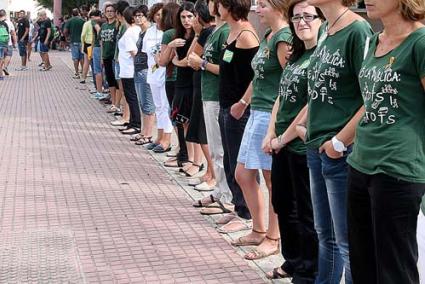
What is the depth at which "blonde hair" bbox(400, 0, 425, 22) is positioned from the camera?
8.11 ft

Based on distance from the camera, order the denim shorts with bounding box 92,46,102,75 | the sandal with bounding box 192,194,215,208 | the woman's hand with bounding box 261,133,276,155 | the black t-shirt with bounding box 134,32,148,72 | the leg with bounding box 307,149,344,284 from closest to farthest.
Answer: the leg with bounding box 307,149,344,284 < the woman's hand with bounding box 261,133,276,155 < the sandal with bounding box 192,194,215,208 < the black t-shirt with bounding box 134,32,148,72 < the denim shorts with bounding box 92,46,102,75

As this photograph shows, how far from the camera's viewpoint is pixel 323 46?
3062 mm

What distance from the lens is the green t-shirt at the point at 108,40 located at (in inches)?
404

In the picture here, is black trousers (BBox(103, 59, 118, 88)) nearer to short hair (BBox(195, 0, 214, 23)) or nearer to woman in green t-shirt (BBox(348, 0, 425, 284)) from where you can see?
short hair (BBox(195, 0, 214, 23))

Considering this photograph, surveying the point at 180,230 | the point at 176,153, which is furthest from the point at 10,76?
the point at 180,230

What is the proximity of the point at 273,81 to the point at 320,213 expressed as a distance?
1.22 meters

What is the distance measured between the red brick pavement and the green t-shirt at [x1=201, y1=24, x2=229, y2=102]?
1.11 m

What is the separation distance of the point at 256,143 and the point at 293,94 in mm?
728

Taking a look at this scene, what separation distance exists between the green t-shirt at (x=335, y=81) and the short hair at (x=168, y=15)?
419 cm

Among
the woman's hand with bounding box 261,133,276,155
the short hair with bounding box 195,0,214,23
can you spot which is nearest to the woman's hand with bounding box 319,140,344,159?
the woman's hand with bounding box 261,133,276,155

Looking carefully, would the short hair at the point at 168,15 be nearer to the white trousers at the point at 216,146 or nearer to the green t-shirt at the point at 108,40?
the white trousers at the point at 216,146

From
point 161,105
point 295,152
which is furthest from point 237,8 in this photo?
point 161,105

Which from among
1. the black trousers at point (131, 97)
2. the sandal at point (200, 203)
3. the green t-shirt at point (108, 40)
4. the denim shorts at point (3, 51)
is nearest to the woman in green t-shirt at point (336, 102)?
the sandal at point (200, 203)

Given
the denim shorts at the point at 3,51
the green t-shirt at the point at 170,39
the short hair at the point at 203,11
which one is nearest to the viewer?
the short hair at the point at 203,11
